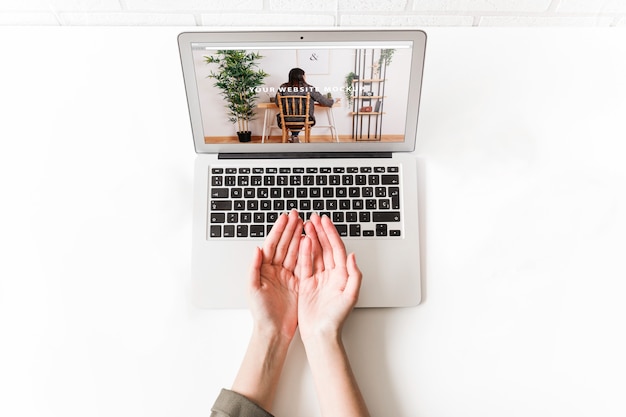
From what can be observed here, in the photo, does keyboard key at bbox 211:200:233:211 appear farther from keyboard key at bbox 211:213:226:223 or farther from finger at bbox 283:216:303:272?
finger at bbox 283:216:303:272

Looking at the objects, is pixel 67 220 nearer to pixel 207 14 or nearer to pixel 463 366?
pixel 207 14

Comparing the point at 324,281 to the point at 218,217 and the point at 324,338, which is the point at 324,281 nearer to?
the point at 324,338

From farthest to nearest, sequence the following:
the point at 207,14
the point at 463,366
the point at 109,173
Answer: the point at 207,14 < the point at 109,173 < the point at 463,366

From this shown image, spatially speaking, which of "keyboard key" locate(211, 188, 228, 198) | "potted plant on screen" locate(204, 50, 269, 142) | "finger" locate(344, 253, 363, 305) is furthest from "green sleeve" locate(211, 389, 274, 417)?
"potted plant on screen" locate(204, 50, 269, 142)

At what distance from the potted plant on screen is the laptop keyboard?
9cm

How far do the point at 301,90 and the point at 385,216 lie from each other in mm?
249

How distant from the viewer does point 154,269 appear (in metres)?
0.78

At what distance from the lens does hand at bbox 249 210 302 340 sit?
0.73 m

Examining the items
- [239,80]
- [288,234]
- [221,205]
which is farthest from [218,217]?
[239,80]

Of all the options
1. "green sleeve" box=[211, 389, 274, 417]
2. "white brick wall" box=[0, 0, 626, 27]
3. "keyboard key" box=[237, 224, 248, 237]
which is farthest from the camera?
"white brick wall" box=[0, 0, 626, 27]

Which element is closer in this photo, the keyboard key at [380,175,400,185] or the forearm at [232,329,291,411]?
the forearm at [232,329,291,411]

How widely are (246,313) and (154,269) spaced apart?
17cm

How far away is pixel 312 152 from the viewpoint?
810 millimetres

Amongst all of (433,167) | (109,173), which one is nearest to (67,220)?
(109,173)
